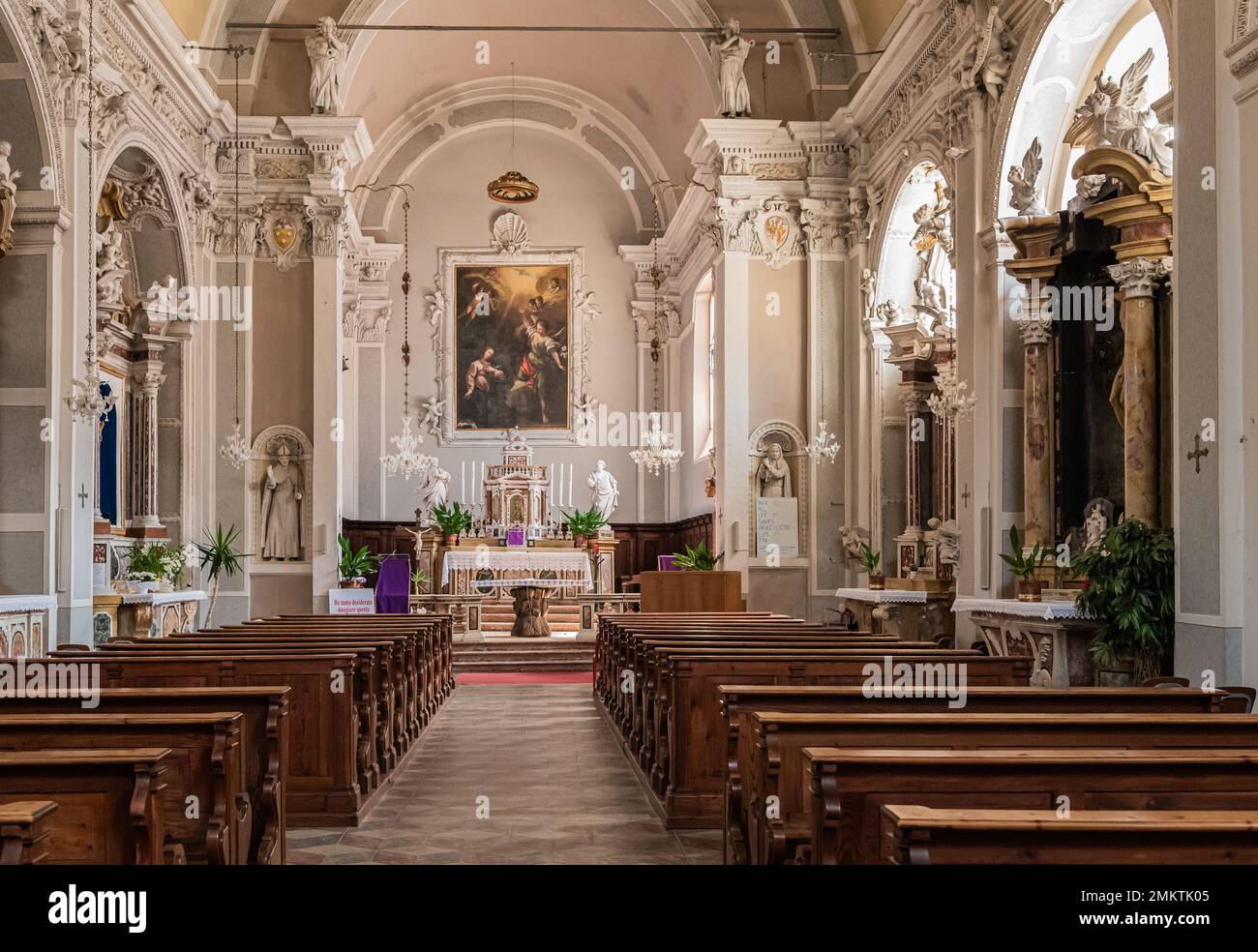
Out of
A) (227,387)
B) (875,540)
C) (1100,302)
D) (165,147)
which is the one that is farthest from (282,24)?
(1100,302)

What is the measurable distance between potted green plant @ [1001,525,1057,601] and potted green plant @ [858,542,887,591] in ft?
11.5

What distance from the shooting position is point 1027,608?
9586mm

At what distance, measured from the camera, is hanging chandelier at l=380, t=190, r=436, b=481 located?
22.8 metres

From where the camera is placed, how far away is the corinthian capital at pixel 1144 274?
9125 mm

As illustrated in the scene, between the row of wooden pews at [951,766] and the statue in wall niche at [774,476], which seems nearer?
the row of wooden pews at [951,766]

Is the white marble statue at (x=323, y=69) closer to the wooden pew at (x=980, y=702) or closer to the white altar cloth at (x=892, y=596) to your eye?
the white altar cloth at (x=892, y=596)

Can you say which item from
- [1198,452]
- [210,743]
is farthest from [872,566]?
[210,743]

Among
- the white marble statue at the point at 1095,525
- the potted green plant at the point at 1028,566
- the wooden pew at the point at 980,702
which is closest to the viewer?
the wooden pew at the point at 980,702

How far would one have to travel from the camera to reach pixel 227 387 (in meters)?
16.9

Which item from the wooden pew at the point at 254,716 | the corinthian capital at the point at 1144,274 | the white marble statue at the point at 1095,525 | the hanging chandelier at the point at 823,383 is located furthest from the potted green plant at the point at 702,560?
the wooden pew at the point at 254,716

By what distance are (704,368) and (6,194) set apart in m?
13.2

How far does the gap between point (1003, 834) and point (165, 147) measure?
13.9 meters

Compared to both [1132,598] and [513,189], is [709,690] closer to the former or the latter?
[1132,598]

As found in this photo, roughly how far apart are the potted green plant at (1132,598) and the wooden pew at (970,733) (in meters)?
3.19
